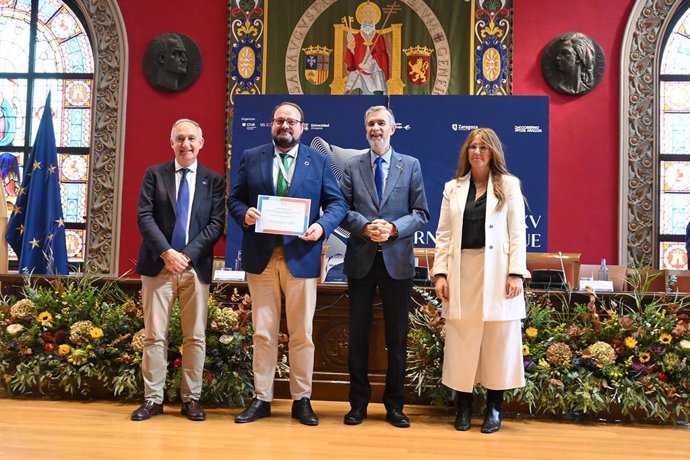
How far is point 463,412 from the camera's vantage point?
11.4 feet

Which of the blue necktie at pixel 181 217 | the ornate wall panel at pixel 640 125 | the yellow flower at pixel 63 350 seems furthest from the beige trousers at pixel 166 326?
the ornate wall panel at pixel 640 125

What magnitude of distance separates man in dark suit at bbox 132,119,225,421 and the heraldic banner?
139 inches

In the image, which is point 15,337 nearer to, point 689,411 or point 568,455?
point 568,455

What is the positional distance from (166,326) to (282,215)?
84 cm

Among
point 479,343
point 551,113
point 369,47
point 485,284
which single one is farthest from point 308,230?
point 551,113

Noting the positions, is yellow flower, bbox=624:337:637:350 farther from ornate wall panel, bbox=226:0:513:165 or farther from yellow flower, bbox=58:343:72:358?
ornate wall panel, bbox=226:0:513:165

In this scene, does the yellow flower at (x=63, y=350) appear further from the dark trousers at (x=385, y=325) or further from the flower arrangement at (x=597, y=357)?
the flower arrangement at (x=597, y=357)

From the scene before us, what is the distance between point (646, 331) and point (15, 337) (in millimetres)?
3506

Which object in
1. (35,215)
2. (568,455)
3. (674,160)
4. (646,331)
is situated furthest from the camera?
(674,160)

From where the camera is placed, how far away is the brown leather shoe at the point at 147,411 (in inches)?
137

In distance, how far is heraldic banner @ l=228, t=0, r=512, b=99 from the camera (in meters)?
6.98

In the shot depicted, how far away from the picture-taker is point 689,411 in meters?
3.67

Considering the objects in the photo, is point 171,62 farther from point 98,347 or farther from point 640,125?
point 640,125

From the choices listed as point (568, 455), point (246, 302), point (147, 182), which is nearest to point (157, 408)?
point (246, 302)
